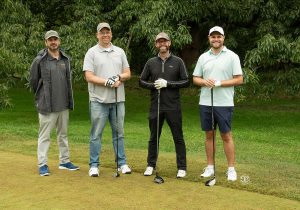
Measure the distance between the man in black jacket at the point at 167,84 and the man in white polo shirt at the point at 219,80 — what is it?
27cm

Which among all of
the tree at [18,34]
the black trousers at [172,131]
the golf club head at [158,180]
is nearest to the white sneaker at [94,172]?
the black trousers at [172,131]

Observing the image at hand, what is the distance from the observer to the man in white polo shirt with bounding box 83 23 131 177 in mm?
7363

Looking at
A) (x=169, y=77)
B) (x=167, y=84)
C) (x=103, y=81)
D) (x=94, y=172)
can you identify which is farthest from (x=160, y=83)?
(x=94, y=172)

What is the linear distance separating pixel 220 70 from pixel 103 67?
149 cm

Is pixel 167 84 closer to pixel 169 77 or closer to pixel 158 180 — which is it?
pixel 169 77

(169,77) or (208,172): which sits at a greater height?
(169,77)

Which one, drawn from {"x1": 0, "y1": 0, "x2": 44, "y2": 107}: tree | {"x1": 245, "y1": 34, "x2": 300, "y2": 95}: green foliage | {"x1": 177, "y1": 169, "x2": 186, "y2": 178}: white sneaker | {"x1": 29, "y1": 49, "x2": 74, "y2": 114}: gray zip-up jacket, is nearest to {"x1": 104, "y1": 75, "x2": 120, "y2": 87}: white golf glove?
{"x1": 29, "y1": 49, "x2": 74, "y2": 114}: gray zip-up jacket

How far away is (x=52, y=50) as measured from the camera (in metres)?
7.55

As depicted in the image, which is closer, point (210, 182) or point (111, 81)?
point (210, 182)

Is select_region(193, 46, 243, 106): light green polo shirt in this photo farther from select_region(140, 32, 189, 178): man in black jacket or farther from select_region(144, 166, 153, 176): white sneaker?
select_region(144, 166, 153, 176): white sneaker

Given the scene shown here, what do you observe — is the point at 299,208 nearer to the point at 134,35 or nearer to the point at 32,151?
the point at 32,151

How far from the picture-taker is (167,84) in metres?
7.22

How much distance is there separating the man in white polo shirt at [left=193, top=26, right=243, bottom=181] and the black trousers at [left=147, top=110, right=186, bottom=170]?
357 mm

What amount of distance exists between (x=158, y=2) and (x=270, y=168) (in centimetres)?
791
